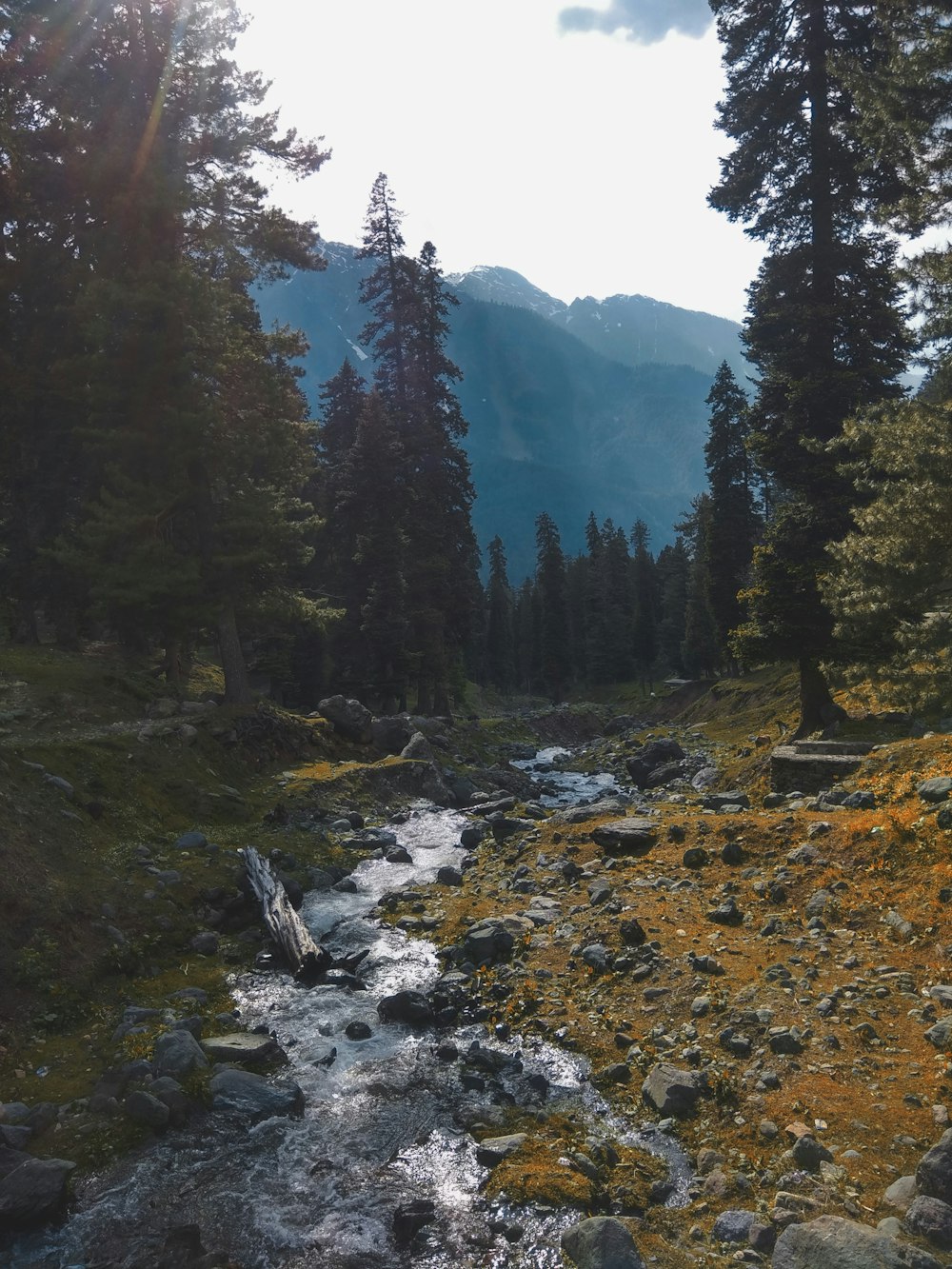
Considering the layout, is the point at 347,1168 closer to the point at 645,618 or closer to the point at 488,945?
the point at 488,945

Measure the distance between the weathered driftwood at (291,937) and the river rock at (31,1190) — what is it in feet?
14.8

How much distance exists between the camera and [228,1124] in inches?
301

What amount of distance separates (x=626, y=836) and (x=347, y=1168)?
814 centimetres

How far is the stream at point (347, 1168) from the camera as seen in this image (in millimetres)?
6000

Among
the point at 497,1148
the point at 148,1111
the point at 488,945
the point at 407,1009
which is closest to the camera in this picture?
the point at 497,1148

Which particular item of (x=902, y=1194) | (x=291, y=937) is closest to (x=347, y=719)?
(x=291, y=937)

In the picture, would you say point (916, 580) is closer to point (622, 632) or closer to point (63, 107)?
point (63, 107)

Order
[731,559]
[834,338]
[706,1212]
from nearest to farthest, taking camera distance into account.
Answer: [706,1212], [834,338], [731,559]

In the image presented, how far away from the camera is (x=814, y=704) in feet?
69.7

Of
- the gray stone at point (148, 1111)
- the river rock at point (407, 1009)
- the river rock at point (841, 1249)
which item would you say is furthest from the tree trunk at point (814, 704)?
the gray stone at point (148, 1111)

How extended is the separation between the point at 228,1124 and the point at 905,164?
65.9 feet

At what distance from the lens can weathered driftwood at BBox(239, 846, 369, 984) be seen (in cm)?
1112

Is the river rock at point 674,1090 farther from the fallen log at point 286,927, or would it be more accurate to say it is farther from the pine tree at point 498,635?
the pine tree at point 498,635

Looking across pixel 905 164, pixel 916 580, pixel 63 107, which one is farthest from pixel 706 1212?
pixel 63 107
